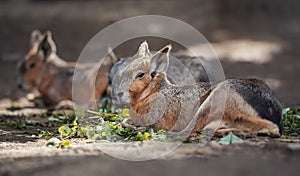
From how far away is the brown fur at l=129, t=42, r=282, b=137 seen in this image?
202 inches

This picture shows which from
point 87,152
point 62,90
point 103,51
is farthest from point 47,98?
point 87,152

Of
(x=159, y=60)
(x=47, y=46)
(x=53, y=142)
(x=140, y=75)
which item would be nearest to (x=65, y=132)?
(x=53, y=142)

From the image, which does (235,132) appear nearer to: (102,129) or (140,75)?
(140,75)

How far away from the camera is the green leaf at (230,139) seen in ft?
15.8

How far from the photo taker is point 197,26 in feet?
46.5

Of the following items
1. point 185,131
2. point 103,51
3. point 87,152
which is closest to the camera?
point 87,152

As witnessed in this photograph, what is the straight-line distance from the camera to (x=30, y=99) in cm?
942

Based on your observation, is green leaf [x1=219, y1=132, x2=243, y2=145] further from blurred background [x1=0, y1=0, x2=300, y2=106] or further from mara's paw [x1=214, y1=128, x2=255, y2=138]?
blurred background [x1=0, y1=0, x2=300, y2=106]

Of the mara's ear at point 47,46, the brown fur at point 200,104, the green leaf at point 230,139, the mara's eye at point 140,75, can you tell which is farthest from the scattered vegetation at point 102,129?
the mara's ear at point 47,46

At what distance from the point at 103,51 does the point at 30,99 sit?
9.73 feet

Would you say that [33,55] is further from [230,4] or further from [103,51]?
[230,4]

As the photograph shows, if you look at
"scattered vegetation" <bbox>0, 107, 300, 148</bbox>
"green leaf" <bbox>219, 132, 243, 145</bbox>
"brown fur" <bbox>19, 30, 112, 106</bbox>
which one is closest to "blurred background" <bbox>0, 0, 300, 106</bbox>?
"brown fur" <bbox>19, 30, 112, 106</bbox>

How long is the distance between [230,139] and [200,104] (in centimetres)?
73

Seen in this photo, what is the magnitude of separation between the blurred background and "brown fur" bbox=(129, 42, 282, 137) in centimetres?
419
